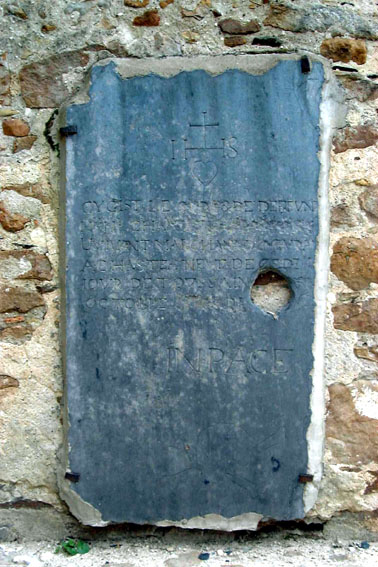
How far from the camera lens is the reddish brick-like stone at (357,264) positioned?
198cm

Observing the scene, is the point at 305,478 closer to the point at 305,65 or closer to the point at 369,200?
the point at 369,200

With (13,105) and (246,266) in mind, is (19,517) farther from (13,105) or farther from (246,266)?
(13,105)

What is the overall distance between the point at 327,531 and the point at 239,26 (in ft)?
6.38

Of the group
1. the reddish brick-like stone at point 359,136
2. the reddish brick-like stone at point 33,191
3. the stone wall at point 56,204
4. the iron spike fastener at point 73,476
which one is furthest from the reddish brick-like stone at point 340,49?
the iron spike fastener at point 73,476

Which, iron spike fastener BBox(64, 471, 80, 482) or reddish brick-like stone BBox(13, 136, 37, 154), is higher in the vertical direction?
reddish brick-like stone BBox(13, 136, 37, 154)

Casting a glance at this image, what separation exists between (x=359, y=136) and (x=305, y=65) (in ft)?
1.08

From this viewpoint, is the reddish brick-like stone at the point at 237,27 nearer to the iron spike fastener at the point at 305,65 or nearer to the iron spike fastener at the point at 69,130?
the iron spike fastener at the point at 305,65

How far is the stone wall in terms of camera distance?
1985 millimetres

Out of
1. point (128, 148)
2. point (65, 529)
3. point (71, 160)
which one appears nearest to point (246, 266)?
point (128, 148)

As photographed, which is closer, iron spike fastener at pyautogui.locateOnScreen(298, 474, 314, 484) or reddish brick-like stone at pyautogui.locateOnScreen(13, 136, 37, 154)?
iron spike fastener at pyautogui.locateOnScreen(298, 474, 314, 484)

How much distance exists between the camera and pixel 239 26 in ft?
6.56

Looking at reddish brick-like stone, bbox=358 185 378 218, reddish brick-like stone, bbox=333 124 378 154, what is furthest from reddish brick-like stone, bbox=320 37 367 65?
reddish brick-like stone, bbox=358 185 378 218

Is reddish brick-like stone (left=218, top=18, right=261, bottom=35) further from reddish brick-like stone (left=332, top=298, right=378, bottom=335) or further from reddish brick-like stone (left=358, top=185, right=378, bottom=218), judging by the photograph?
reddish brick-like stone (left=332, top=298, right=378, bottom=335)

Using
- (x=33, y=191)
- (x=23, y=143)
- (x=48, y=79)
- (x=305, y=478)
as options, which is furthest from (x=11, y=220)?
(x=305, y=478)
